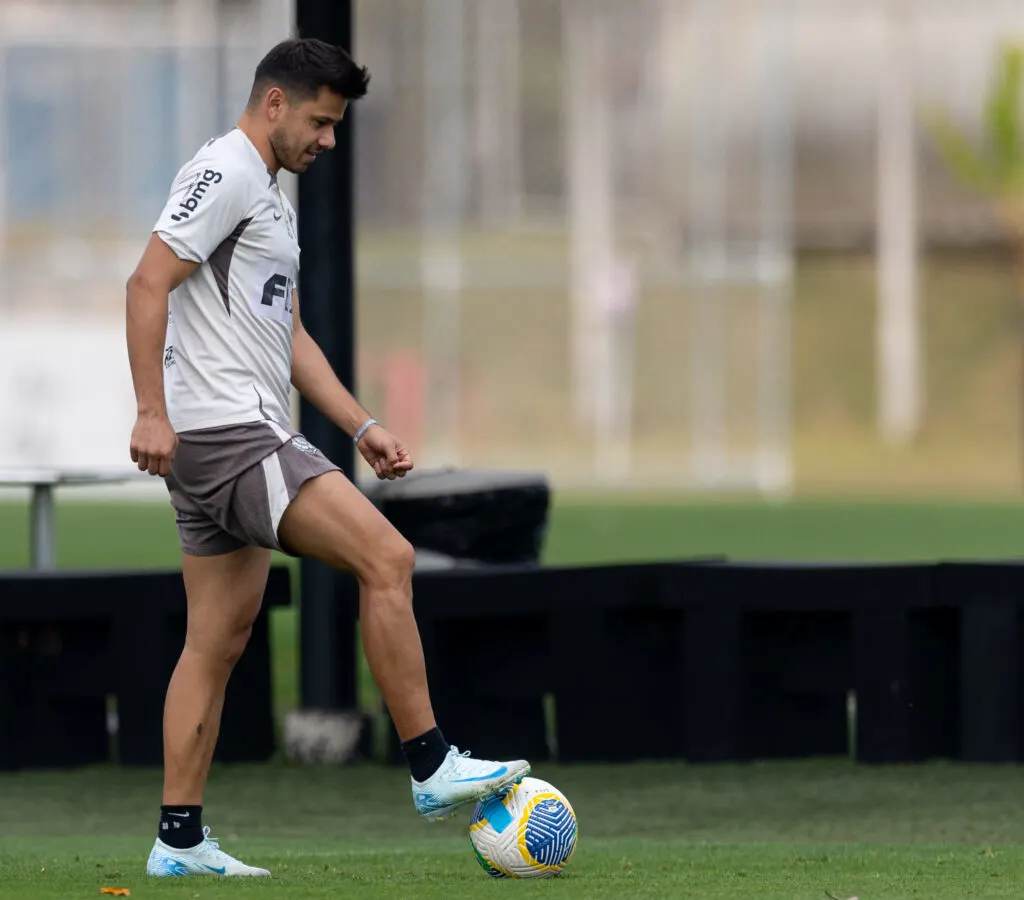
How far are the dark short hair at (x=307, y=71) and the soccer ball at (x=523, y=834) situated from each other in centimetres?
158

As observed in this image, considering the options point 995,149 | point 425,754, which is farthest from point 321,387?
point 995,149

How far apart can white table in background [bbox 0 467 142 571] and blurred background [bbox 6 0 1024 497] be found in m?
21.9

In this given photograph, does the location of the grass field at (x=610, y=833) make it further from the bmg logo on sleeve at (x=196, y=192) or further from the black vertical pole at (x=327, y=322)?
the bmg logo on sleeve at (x=196, y=192)

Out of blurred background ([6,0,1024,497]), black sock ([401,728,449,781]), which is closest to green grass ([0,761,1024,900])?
black sock ([401,728,449,781])

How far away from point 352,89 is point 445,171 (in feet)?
97.9

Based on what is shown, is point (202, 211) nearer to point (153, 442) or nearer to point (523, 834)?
point (153, 442)

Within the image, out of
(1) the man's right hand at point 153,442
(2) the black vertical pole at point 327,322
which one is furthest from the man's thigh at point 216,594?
(2) the black vertical pole at point 327,322

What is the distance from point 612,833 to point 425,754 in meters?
1.52

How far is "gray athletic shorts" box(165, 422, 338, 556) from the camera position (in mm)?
4562

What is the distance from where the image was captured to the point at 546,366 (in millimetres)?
35125

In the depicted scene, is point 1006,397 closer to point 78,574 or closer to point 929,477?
point 929,477

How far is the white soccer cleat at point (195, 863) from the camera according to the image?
4.69m

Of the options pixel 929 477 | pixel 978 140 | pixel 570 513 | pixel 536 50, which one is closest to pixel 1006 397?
pixel 929 477

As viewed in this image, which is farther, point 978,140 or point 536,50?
point 978,140
